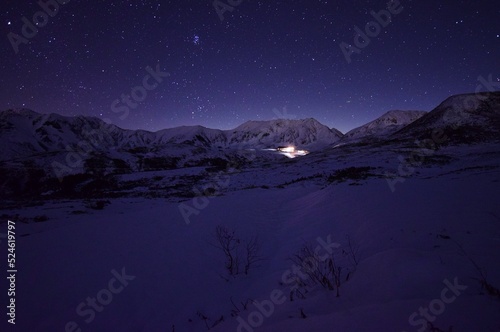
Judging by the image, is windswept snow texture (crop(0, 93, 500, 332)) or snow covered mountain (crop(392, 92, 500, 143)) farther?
snow covered mountain (crop(392, 92, 500, 143))

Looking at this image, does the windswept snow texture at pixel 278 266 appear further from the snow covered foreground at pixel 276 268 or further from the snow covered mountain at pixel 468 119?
the snow covered mountain at pixel 468 119

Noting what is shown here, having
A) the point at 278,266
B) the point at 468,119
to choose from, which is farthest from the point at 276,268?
the point at 468,119

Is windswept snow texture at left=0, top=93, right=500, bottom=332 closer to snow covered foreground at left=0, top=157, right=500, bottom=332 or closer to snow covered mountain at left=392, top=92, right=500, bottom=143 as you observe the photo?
snow covered foreground at left=0, top=157, right=500, bottom=332

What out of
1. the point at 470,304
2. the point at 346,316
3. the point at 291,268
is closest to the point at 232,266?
the point at 291,268

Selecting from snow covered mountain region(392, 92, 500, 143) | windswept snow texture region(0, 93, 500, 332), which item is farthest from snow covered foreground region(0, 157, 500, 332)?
snow covered mountain region(392, 92, 500, 143)

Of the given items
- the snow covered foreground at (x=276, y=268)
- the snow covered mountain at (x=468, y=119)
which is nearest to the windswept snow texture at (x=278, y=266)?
the snow covered foreground at (x=276, y=268)

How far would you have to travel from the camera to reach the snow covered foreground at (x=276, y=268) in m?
2.71

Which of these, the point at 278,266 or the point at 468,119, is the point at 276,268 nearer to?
the point at 278,266

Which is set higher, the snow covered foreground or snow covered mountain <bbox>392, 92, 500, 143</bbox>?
snow covered mountain <bbox>392, 92, 500, 143</bbox>

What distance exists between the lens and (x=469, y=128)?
40.7 metres

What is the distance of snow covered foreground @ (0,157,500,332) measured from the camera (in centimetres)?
271

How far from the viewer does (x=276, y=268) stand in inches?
247

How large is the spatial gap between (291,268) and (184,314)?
267 centimetres

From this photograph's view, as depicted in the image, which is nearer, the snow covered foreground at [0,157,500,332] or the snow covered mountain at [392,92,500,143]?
the snow covered foreground at [0,157,500,332]
